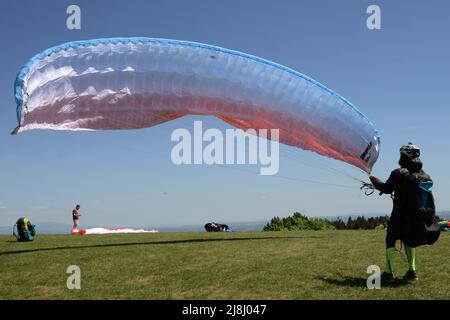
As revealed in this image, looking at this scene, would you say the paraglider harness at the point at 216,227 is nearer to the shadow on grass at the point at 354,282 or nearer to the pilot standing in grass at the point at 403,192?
the shadow on grass at the point at 354,282

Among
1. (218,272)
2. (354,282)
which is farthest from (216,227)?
(354,282)

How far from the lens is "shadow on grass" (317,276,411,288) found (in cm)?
827

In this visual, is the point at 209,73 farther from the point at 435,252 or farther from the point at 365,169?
the point at 435,252

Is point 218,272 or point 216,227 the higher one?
point 218,272

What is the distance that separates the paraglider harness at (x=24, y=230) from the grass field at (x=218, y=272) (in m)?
4.94

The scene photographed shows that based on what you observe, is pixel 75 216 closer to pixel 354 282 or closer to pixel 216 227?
pixel 216 227

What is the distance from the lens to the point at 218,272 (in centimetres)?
965

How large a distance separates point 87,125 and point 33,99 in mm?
1981

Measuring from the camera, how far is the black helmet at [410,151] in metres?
8.97

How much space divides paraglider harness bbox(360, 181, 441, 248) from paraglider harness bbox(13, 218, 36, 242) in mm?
14588

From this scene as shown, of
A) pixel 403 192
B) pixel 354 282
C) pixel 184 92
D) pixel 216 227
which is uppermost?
pixel 184 92

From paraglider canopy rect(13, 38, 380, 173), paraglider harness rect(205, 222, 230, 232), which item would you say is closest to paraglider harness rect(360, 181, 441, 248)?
paraglider canopy rect(13, 38, 380, 173)

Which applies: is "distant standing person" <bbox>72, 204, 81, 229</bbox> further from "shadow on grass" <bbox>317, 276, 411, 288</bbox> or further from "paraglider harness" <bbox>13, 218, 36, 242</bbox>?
"shadow on grass" <bbox>317, 276, 411, 288</bbox>

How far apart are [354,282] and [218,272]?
274cm
